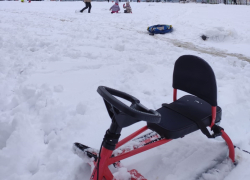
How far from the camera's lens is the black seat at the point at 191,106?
2.04 metres

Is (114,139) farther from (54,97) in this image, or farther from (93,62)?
(93,62)

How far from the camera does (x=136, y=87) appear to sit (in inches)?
143

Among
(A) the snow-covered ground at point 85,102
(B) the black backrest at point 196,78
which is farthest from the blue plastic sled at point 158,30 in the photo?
(B) the black backrest at point 196,78

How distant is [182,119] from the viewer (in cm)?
221

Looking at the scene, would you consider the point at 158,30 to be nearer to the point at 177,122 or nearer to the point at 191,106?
the point at 191,106

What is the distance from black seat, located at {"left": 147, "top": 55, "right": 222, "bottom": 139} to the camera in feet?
6.68

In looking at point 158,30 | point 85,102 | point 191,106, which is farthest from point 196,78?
point 158,30

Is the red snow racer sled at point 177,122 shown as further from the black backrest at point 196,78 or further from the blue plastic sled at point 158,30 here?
the blue plastic sled at point 158,30

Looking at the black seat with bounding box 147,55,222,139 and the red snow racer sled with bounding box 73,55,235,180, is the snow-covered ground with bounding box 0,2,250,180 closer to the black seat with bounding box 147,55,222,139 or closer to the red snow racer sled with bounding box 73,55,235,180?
the red snow racer sled with bounding box 73,55,235,180

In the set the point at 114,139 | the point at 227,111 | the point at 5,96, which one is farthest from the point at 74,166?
the point at 227,111

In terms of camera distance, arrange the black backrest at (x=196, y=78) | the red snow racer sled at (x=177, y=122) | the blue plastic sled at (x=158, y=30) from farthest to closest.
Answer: the blue plastic sled at (x=158, y=30) → the black backrest at (x=196, y=78) → the red snow racer sled at (x=177, y=122)

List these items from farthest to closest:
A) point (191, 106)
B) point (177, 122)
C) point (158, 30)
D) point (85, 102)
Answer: point (158, 30), point (85, 102), point (191, 106), point (177, 122)

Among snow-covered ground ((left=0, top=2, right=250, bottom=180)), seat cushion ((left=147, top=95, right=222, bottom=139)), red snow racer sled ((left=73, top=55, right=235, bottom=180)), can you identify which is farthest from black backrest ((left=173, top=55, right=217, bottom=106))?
snow-covered ground ((left=0, top=2, right=250, bottom=180))

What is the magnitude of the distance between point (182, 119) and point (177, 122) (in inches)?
3.6
